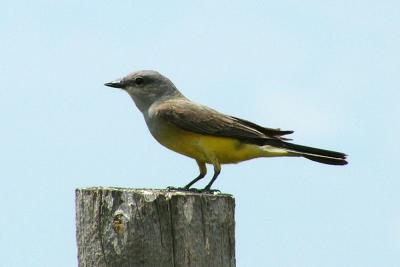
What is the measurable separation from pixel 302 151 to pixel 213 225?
4.10m

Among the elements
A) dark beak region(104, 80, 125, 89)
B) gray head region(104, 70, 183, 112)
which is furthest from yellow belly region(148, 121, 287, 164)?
dark beak region(104, 80, 125, 89)

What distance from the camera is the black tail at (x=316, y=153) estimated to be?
30.7ft

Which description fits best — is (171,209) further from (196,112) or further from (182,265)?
(196,112)

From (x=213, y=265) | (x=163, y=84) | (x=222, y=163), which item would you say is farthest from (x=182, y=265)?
(x=163, y=84)

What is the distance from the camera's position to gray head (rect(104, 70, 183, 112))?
991cm

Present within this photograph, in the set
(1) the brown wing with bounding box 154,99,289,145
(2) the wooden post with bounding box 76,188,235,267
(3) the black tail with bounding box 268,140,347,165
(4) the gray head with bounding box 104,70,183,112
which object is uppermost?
(4) the gray head with bounding box 104,70,183,112

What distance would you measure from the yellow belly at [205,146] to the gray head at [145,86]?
710mm

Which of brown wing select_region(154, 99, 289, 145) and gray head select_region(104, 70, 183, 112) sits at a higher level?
gray head select_region(104, 70, 183, 112)

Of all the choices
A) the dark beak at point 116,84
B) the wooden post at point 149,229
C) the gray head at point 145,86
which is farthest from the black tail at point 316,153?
the wooden post at point 149,229

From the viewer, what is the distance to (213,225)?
223 inches

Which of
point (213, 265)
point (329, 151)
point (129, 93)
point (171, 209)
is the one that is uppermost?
point (129, 93)

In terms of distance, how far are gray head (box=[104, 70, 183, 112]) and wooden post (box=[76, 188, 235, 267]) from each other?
168 inches

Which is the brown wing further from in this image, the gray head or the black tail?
the gray head

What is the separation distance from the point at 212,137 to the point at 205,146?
0.13m
